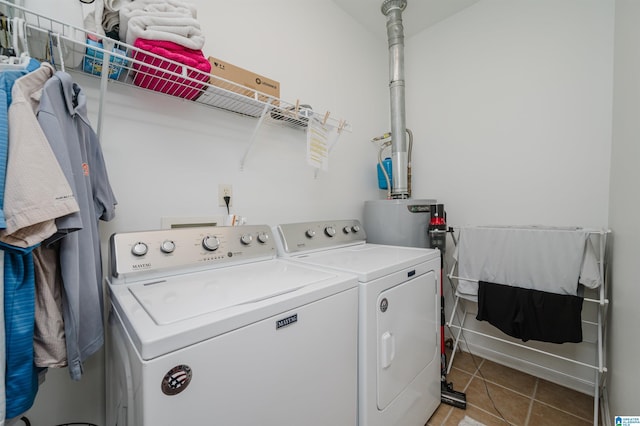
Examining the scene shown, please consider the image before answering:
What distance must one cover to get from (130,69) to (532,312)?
7.76ft

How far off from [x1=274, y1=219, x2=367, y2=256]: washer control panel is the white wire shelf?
65cm

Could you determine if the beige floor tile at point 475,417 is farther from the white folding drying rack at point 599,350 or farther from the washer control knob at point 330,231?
the washer control knob at point 330,231

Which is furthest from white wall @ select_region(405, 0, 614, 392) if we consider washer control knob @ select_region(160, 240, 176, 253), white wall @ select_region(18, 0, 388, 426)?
washer control knob @ select_region(160, 240, 176, 253)

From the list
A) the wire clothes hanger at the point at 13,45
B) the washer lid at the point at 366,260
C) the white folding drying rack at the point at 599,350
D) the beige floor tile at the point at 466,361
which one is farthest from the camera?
the beige floor tile at the point at 466,361

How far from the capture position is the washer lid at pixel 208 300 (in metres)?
0.60

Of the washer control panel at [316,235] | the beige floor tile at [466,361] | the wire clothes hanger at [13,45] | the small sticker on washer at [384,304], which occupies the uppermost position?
the wire clothes hanger at [13,45]

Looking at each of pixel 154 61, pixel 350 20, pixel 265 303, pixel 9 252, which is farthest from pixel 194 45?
pixel 350 20

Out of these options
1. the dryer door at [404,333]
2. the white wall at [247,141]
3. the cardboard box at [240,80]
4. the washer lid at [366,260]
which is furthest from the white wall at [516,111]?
the cardboard box at [240,80]

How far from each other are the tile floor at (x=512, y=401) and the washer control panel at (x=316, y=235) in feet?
3.74

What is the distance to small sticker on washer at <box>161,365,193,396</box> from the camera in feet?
1.89

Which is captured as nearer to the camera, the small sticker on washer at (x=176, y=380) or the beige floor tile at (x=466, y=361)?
the small sticker on washer at (x=176, y=380)

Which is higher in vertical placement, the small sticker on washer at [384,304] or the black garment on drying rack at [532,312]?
the small sticker on washer at [384,304]

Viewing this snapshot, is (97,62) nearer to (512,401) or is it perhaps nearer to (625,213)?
(625,213)

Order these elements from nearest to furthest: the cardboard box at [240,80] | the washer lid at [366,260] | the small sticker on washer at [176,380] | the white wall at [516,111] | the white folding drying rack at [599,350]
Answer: the small sticker on washer at [176,380] < the washer lid at [366,260] < the cardboard box at [240,80] < the white folding drying rack at [599,350] < the white wall at [516,111]
